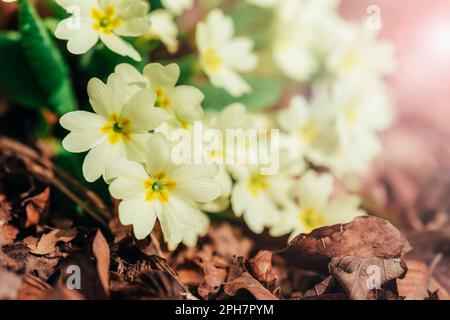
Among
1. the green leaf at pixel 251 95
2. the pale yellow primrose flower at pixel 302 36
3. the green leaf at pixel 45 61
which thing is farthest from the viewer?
the pale yellow primrose flower at pixel 302 36

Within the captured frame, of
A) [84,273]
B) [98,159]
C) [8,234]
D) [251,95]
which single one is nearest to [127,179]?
[98,159]

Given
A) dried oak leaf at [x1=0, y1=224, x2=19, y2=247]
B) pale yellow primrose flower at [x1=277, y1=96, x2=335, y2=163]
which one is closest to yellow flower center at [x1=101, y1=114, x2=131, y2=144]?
dried oak leaf at [x1=0, y1=224, x2=19, y2=247]

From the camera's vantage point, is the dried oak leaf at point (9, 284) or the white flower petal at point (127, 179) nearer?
the dried oak leaf at point (9, 284)

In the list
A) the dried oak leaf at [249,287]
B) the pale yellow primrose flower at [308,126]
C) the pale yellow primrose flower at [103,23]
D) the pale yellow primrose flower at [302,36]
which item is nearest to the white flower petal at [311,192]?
the pale yellow primrose flower at [308,126]

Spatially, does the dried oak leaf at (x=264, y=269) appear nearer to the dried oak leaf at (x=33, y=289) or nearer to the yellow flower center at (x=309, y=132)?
the dried oak leaf at (x=33, y=289)

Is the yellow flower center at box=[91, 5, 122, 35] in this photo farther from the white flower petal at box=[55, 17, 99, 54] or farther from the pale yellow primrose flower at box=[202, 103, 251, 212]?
the pale yellow primrose flower at box=[202, 103, 251, 212]

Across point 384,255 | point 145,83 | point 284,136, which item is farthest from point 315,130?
point 145,83

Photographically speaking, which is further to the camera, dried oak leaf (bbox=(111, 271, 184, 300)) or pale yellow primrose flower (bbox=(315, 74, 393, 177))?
pale yellow primrose flower (bbox=(315, 74, 393, 177))
